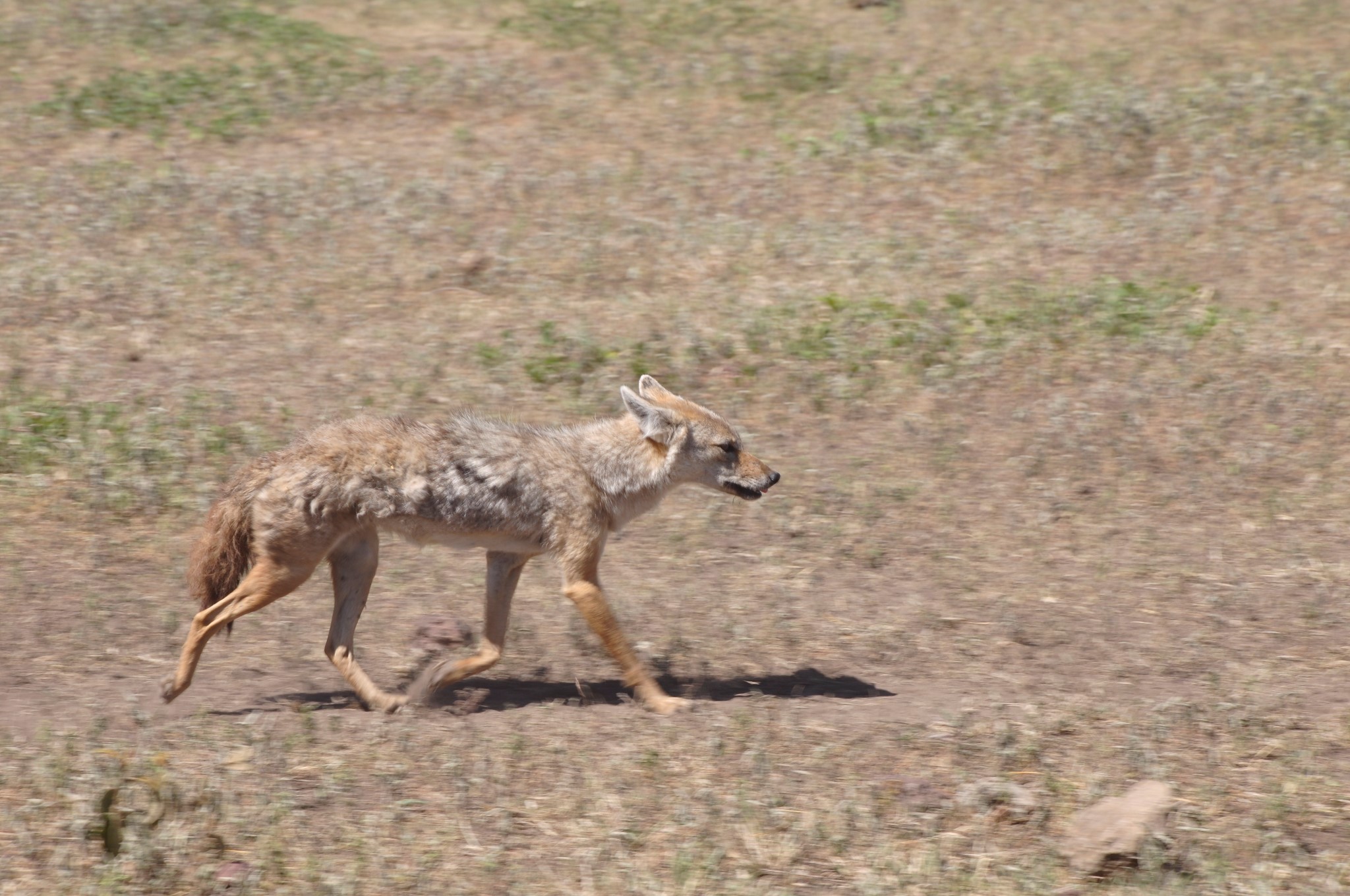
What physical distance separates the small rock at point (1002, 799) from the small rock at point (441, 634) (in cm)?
286

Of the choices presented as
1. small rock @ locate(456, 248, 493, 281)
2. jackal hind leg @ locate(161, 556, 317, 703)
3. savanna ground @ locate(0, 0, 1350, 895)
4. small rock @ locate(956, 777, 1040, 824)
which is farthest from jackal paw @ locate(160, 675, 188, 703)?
small rock @ locate(456, 248, 493, 281)

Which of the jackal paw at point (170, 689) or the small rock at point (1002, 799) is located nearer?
the small rock at point (1002, 799)

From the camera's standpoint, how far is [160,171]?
48.4 feet

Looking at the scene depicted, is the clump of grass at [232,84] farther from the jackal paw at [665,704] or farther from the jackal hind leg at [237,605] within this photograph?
the jackal paw at [665,704]

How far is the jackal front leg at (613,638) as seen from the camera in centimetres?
715

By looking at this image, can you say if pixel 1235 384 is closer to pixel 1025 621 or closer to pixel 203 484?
pixel 1025 621

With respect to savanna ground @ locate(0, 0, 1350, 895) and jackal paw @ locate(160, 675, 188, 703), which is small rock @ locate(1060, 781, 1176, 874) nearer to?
savanna ground @ locate(0, 0, 1350, 895)

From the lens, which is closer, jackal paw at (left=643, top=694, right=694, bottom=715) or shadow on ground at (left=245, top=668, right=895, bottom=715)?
jackal paw at (left=643, top=694, right=694, bottom=715)

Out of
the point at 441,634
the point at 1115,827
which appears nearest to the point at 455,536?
the point at 441,634

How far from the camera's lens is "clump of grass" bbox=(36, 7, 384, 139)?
1588cm

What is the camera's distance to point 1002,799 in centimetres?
605

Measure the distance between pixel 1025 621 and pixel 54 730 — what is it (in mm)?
4916

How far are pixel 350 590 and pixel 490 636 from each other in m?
0.71

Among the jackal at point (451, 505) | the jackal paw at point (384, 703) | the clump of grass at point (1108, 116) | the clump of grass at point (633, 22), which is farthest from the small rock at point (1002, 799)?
the clump of grass at point (633, 22)
